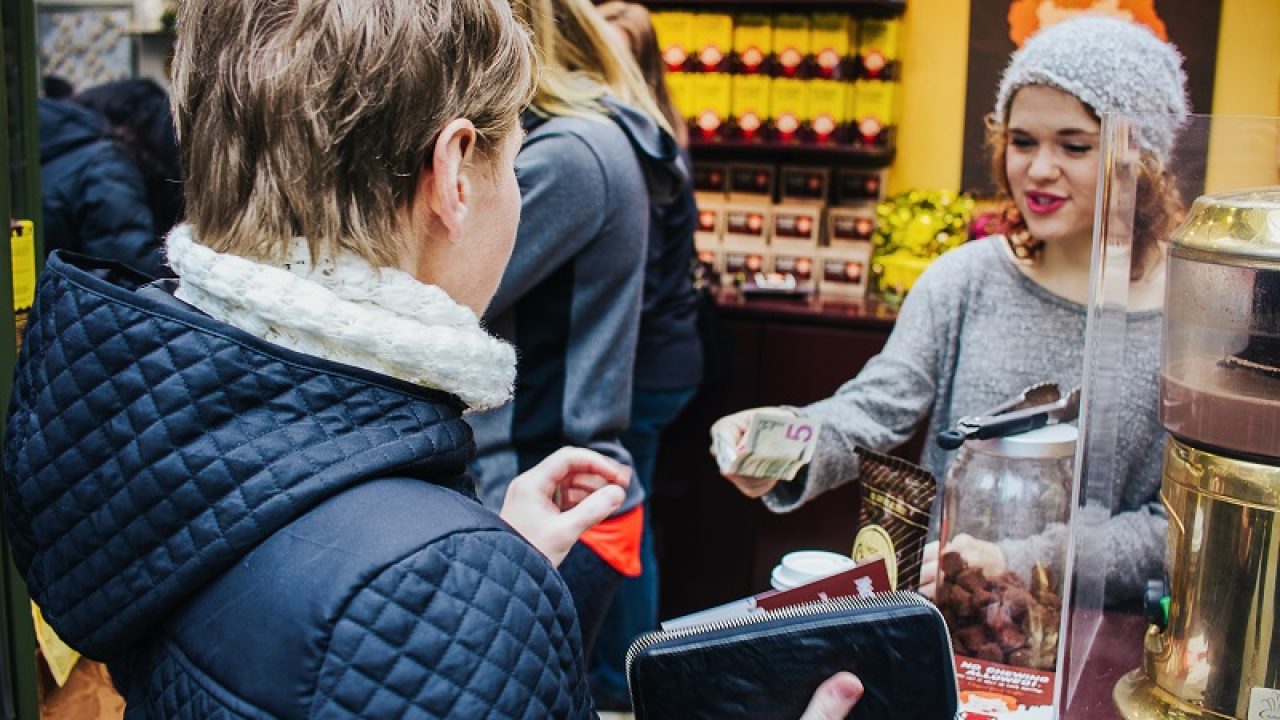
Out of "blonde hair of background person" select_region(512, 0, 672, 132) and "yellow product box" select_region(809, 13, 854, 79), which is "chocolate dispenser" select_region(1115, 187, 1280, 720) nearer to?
"blonde hair of background person" select_region(512, 0, 672, 132)

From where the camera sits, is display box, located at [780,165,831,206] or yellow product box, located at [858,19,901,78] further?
display box, located at [780,165,831,206]

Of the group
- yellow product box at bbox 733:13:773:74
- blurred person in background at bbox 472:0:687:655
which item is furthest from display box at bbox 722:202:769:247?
blurred person in background at bbox 472:0:687:655

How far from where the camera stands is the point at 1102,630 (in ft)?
4.90

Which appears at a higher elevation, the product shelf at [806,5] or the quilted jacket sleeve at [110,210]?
the product shelf at [806,5]

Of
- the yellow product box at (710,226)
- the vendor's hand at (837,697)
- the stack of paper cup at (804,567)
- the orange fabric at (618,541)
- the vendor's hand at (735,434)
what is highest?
the yellow product box at (710,226)

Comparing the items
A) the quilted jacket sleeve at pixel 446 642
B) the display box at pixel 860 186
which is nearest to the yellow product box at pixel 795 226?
the display box at pixel 860 186

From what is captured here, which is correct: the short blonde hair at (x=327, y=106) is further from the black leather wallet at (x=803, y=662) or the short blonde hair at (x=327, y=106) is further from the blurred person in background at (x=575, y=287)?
the blurred person in background at (x=575, y=287)

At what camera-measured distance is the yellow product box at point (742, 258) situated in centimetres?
431

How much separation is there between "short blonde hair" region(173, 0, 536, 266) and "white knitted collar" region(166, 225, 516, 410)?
0.06 ft

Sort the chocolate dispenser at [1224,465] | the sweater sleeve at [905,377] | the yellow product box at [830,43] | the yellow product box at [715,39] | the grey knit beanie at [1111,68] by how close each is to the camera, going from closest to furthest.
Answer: the chocolate dispenser at [1224,465]
the grey knit beanie at [1111,68]
the sweater sleeve at [905,377]
the yellow product box at [830,43]
the yellow product box at [715,39]

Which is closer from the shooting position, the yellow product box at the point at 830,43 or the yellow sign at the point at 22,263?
the yellow sign at the point at 22,263

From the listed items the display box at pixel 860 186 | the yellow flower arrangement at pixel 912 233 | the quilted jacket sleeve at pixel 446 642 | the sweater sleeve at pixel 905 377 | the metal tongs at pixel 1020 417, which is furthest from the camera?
the display box at pixel 860 186

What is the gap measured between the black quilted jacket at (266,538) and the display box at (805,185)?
11.7 ft

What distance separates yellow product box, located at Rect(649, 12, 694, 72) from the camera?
4.27 meters
